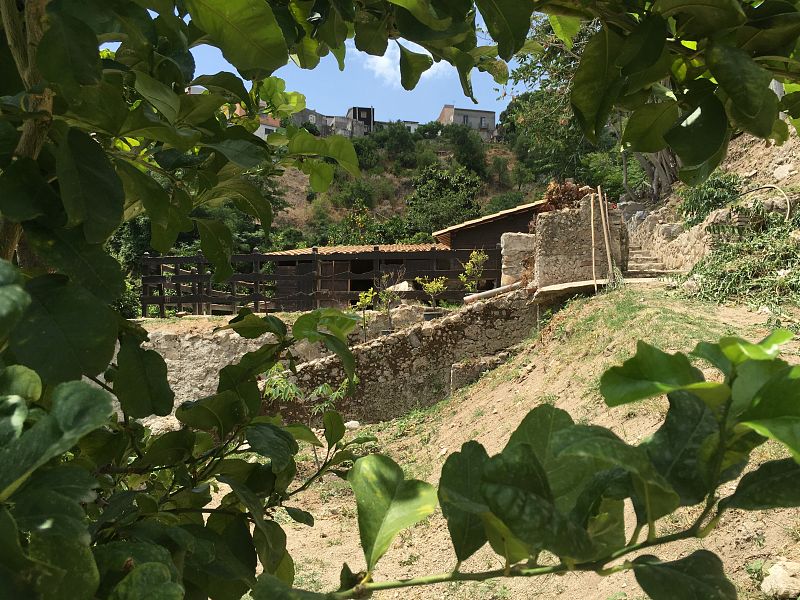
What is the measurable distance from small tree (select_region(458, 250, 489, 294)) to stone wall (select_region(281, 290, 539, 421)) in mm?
2459

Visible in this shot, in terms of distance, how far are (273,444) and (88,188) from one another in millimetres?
297

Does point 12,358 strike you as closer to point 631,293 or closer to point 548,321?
point 631,293

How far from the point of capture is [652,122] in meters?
0.70

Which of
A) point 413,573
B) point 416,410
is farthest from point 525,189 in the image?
point 413,573

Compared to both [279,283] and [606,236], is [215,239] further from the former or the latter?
[279,283]

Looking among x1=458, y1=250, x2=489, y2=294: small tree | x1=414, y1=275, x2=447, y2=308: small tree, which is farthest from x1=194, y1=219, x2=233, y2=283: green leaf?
x1=458, y1=250, x2=489, y2=294: small tree

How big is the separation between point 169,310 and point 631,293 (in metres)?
8.88

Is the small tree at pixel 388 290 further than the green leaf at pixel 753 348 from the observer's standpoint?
Yes

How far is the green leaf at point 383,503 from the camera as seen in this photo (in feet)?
1.37

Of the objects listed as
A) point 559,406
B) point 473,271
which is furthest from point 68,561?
point 473,271

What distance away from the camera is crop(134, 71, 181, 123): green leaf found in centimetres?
55

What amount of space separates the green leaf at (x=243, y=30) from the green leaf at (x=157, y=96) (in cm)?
6

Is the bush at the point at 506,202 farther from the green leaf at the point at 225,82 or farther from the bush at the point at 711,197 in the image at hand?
the green leaf at the point at 225,82

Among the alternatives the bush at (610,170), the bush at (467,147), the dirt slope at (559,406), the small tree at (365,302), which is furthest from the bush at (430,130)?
the dirt slope at (559,406)
